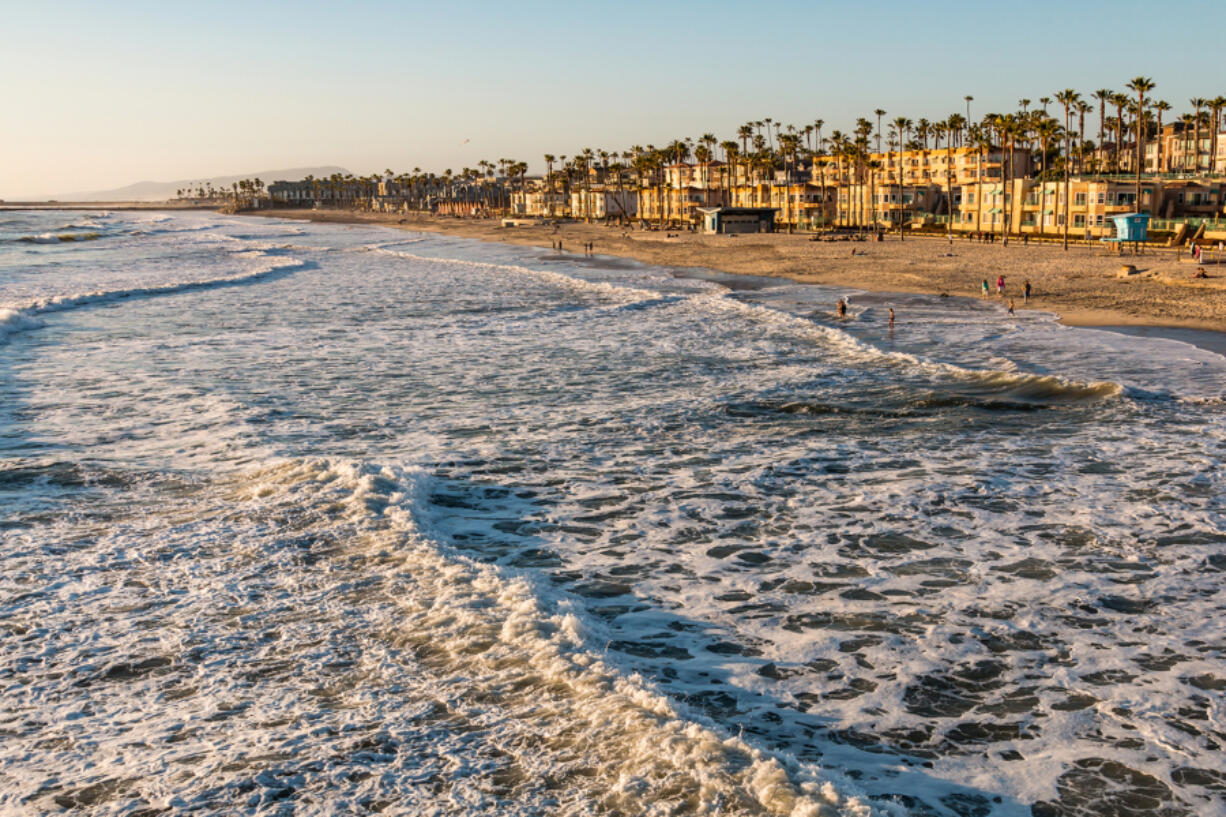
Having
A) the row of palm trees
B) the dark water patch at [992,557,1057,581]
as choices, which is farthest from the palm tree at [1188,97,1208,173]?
the dark water patch at [992,557,1057,581]

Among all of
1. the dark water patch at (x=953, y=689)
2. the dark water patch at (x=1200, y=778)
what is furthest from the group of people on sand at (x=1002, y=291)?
the dark water patch at (x=1200, y=778)

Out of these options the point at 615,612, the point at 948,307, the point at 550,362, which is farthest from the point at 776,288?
the point at 615,612

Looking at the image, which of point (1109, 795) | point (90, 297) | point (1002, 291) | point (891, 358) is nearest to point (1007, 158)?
point (1002, 291)

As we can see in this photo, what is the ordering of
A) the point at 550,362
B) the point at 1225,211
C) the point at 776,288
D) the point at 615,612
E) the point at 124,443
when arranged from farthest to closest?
the point at 1225,211, the point at 776,288, the point at 550,362, the point at 124,443, the point at 615,612

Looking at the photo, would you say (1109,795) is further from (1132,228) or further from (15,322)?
(1132,228)

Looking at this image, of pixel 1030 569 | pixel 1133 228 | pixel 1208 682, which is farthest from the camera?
pixel 1133 228

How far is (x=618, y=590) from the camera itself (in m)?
12.9

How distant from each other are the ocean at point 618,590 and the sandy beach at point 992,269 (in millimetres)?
13935

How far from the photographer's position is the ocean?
28.2 feet

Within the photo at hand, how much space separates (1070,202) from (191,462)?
88506 mm

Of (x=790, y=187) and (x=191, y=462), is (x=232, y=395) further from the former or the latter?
(x=790, y=187)

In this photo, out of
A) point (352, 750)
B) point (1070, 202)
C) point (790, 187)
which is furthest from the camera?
point (790, 187)

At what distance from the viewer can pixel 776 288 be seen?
56.6 meters

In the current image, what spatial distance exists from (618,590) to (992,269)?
5581 cm
